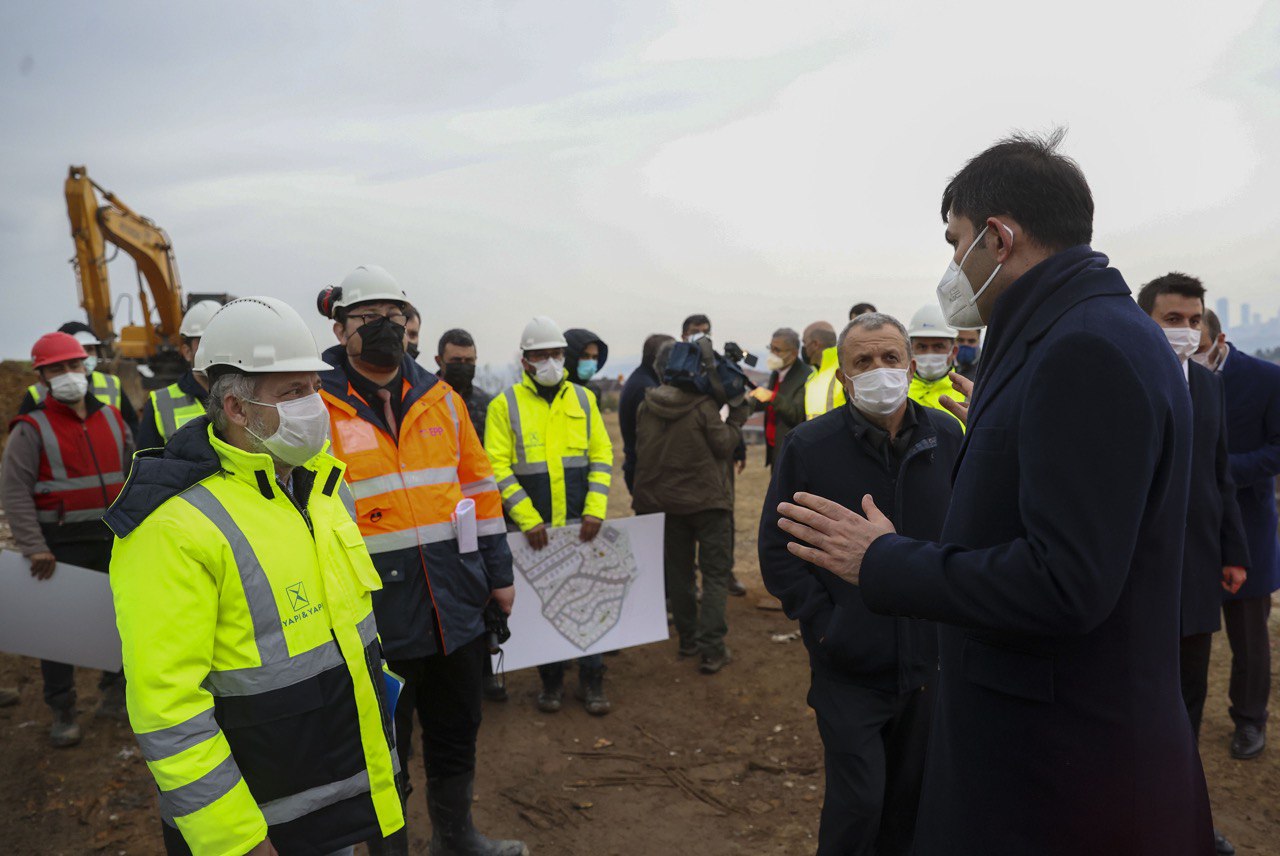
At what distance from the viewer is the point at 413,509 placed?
3.63 m

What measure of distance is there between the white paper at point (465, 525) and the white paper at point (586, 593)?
5.55ft

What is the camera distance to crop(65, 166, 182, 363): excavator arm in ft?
50.1

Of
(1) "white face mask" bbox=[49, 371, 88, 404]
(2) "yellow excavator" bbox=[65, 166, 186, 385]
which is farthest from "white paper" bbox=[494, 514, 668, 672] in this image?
(2) "yellow excavator" bbox=[65, 166, 186, 385]

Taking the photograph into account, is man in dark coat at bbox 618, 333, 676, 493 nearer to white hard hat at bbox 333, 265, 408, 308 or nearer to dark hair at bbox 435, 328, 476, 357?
dark hair at bbox 435, 328, 476, 357

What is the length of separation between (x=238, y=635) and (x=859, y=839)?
2.30 metres

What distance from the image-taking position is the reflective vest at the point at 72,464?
17.9 ft

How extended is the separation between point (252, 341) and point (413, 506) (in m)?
1.30

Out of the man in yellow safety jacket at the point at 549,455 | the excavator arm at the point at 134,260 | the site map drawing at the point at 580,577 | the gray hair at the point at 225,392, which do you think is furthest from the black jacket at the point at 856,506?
the excavator arm at the point at 134,260

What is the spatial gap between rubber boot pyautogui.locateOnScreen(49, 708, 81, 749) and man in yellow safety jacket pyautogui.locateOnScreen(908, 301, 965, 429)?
595cm

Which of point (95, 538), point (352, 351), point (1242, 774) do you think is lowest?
point (1242, 774)

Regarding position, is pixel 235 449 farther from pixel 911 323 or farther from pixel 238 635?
pixel 911 323

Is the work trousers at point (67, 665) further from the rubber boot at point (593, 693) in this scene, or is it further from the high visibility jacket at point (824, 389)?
the high visibility jacket at point (824, 389)

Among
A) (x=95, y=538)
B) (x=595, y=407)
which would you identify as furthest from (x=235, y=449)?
(x=95, y=538)

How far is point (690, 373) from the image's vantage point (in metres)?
6.46
